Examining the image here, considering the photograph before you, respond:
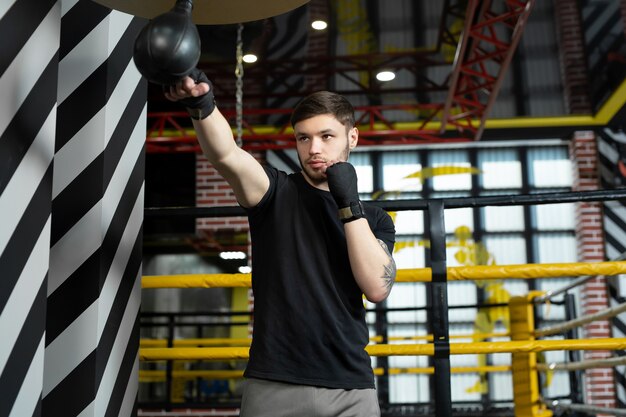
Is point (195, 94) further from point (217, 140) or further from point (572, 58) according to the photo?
point (572, 58)

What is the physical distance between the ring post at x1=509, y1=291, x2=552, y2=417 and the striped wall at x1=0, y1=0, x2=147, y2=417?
7.86 feet

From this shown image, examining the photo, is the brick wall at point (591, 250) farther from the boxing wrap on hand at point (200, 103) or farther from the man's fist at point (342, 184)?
the boxing wrap on hand at point (200, 103)

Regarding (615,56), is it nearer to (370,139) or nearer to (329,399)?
(370,139)

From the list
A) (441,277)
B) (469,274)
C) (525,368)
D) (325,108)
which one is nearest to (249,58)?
(525,368)

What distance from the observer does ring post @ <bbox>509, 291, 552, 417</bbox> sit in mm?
3609

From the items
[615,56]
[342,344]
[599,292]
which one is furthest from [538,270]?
[599,292]

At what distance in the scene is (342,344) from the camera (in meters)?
1.37

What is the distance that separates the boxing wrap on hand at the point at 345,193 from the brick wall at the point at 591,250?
294 inches

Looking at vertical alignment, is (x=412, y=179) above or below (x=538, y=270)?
above

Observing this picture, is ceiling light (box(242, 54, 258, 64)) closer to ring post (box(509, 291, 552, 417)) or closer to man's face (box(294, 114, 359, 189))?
ring post (box(509, 291, 552, 417))

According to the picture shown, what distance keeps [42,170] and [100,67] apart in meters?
0.35

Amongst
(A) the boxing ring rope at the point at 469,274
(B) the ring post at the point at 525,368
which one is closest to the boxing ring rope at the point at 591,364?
(B) the ring post at the point at 525,368

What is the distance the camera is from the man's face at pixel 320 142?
143 centimetres

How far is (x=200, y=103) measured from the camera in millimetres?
1218
